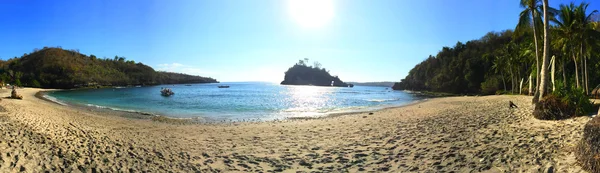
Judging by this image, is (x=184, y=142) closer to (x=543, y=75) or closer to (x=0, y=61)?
(x=543, y=75)

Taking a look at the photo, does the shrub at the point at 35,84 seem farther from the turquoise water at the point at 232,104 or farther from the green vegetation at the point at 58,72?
the turquoise water at the point at 232,104

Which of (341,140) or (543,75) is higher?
(543,75)

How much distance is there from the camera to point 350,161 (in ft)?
26.7

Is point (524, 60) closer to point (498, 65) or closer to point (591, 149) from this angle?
point (498, 65)

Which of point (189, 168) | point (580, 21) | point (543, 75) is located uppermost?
point (580, 21)

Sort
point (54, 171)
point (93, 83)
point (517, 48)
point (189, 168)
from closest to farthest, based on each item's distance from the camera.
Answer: point (54, 171)
point (189, 168)
point (517, 48)
point (93, 83)

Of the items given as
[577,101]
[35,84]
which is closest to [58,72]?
[35,84]

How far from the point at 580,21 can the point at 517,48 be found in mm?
26754

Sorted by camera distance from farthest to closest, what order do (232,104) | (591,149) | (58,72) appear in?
(58,72)
(232,104)
(591,149)

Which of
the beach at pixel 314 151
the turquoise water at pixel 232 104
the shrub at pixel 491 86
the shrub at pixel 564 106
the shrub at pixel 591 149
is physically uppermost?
the shrub at pixel 491 86

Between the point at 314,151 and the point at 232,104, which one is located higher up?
the point at 314,151

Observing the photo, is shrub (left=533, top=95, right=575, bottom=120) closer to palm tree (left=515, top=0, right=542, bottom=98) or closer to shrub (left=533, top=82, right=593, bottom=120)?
shrub (left=533, top=82, right=593, bottom=120)

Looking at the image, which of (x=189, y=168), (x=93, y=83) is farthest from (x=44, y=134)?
(x=93, y=83)

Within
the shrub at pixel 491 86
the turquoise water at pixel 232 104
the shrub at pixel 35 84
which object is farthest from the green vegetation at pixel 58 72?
the shrub at pixel 491 86
